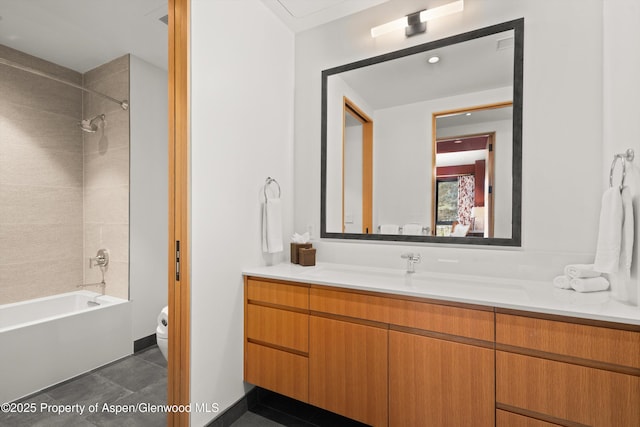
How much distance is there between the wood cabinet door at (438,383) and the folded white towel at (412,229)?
2.33ft

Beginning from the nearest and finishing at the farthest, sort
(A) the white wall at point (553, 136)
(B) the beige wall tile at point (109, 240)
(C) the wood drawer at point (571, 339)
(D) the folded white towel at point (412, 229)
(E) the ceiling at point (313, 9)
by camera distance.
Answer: (C) the wood drawer at point (571, 339)
(A) the white wall at point (553, 136)
(D) the folded white towel at point (412, 229)
(E) the ceiling at point (313, 9)
(B) the beige wall tile at point (109, 240)

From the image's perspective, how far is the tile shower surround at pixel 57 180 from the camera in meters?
2.43

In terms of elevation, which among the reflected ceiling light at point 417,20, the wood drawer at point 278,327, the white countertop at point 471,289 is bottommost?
the wood drawer at point 278,327

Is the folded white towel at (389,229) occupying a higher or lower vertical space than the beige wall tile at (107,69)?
lower

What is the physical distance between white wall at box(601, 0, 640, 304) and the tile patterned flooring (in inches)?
69.1

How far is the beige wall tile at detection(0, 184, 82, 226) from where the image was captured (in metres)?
2.41

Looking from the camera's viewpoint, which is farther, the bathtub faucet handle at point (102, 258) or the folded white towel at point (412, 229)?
the bathtub faucet handle at point (102, 258)

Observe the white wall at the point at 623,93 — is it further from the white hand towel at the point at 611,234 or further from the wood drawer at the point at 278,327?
the wood drawer at the point at 278,327

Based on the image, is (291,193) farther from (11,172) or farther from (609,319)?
(11,172)

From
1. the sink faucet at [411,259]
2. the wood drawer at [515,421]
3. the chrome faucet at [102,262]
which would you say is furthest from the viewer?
the chrome faucet at [102,262]

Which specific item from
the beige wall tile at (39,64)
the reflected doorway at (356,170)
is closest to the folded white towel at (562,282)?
the reflected doorway at (356,170)

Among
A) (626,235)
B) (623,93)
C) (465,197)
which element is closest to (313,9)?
(465,197)

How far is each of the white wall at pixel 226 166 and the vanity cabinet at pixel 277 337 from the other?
0.25ft

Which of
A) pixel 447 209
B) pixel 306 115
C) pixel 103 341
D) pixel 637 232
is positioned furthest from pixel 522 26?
pixel 103 341
